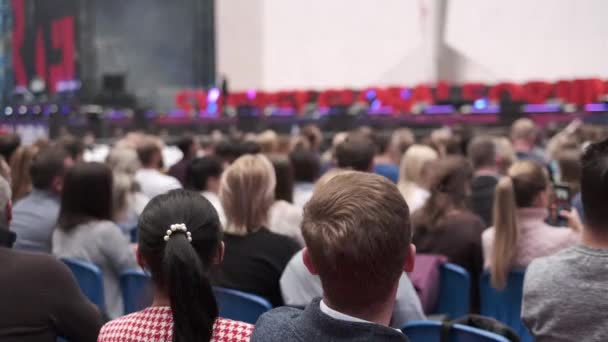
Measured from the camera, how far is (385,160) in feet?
21.8

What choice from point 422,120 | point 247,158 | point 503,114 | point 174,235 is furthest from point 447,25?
point 174,235

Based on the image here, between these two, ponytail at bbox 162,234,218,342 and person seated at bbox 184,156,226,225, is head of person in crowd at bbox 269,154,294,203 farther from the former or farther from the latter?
ponytail at bbox 162,234,218,342

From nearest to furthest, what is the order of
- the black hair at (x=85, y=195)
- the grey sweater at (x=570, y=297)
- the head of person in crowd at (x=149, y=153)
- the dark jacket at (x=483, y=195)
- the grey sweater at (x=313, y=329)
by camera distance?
the grey sweater at (x=313, y=329), the grey sweater at (x=570, y=297), the black hair at (x=85, y=195), the dark jacket at (x=483, y=195), the head of person in crowd at (x=149, y=153)

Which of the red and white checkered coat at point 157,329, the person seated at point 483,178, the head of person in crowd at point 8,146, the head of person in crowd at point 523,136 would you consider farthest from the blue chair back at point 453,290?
the head of person in crowd at point 523,136

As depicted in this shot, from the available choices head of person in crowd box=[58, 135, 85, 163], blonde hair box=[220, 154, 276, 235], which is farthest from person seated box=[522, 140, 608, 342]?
head of person in crowd box=[58, 135, 85, 163]

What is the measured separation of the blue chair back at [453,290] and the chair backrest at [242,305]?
947mm

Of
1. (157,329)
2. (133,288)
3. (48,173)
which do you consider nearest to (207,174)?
(48,173)

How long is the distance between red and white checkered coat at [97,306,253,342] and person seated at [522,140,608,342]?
838 mm

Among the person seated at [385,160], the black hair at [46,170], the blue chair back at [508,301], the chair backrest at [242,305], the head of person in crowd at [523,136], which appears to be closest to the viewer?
the chair backrest at [242,305]

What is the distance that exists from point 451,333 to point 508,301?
1189 millimetres

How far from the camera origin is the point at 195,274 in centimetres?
158

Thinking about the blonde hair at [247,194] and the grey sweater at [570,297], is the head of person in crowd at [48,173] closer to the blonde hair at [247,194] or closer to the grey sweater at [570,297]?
the blonde hair at [247,194]

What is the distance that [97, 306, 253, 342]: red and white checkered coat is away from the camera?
5.46ft

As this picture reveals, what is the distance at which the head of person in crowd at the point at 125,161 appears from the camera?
16.9 feet
